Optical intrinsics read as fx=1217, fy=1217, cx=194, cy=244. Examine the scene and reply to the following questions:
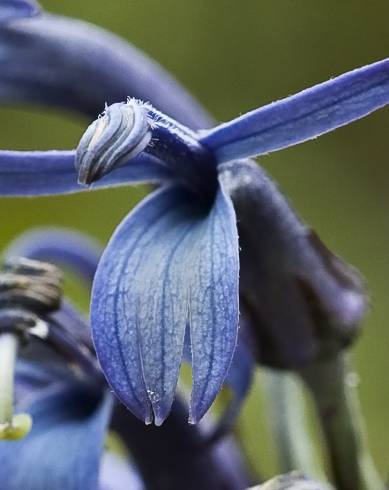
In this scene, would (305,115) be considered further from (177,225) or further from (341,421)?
(341,421)

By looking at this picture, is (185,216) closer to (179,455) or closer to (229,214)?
(229,214)

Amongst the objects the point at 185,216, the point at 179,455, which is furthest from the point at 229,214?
the point at 179,455

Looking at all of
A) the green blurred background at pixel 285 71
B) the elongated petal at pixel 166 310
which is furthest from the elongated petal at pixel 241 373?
the green blurred background at pixel 285 71

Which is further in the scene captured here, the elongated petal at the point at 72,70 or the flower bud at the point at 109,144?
the elongated petal at the point at 72,70

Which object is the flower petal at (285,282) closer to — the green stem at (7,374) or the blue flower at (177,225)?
the blue flower at (177,225)

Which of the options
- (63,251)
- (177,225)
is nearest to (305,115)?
(177,225)

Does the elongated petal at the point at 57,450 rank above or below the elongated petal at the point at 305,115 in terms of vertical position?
below
